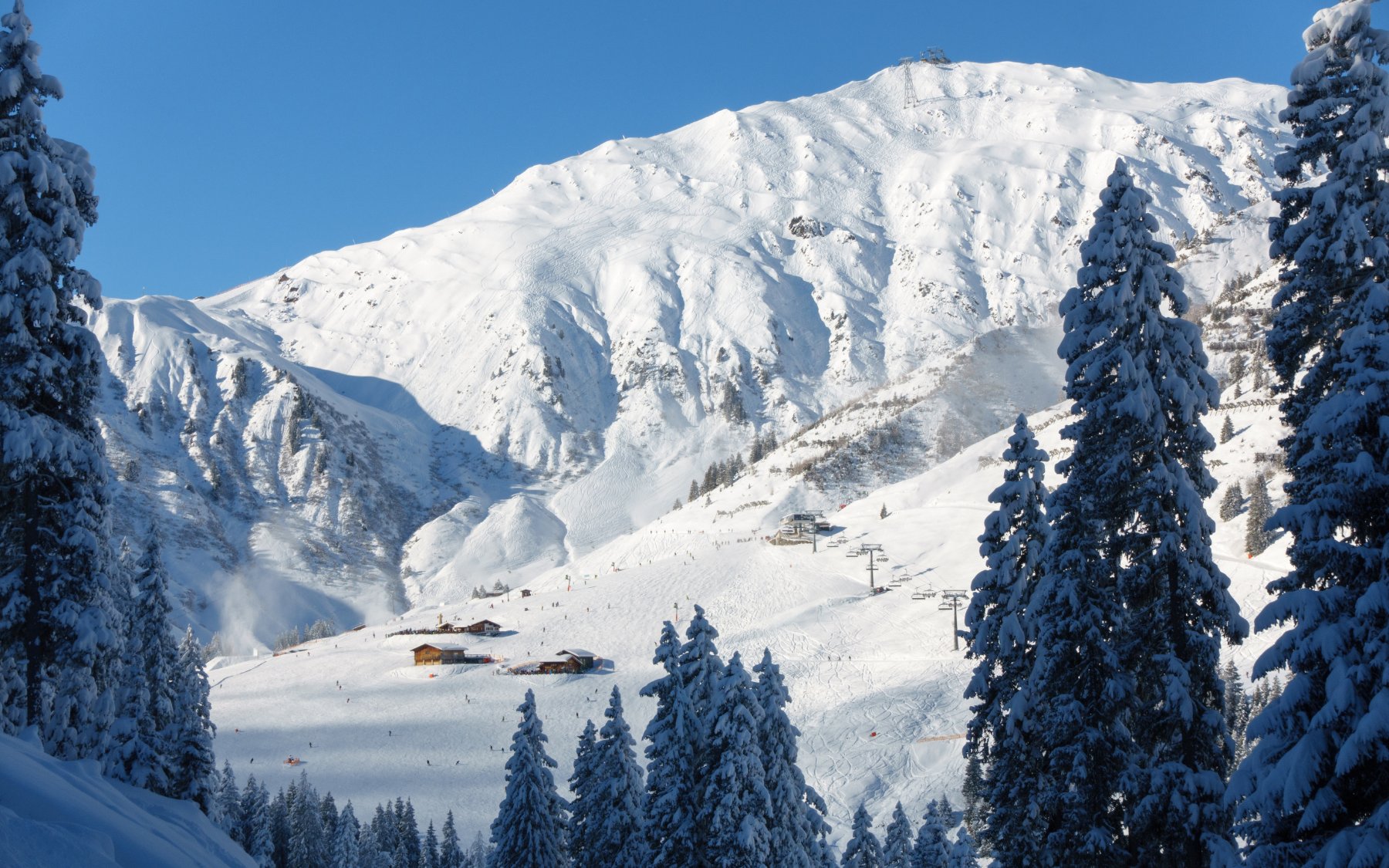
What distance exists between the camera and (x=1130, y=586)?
16.8 m

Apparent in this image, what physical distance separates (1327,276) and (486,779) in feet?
220

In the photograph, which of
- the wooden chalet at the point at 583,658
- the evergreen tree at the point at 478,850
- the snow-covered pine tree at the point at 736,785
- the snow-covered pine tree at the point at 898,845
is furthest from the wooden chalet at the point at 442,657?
the snow-covered pine tree at the point at 736,785

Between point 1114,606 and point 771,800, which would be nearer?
point 1114,606

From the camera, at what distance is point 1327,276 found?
46.4ft

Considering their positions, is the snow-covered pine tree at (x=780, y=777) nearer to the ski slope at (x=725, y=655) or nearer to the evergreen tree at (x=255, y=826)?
the evergreen tree at (x=255, y=826)

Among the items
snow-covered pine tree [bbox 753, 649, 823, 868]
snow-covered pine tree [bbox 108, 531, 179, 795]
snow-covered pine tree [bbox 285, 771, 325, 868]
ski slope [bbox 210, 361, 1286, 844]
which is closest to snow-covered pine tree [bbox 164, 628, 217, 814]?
snow-covered pine tree [bbox 108, 531, 179, 795]

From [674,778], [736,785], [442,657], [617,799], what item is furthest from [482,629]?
[736,785]

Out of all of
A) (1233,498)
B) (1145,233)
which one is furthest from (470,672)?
(1145,233)

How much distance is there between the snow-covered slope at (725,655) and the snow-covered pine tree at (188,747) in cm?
3674

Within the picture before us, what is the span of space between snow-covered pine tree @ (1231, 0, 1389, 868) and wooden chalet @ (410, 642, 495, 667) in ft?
293

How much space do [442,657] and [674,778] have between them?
75.0 m

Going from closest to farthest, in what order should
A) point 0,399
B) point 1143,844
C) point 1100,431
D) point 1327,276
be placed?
point 1327,276 < point 1143,844 < point 1100,431 < point 0,399

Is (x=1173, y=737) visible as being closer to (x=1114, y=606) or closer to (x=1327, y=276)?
(x=1114, y=606)

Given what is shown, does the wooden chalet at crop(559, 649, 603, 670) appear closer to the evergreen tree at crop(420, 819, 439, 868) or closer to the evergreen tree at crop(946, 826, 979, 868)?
the evergreen tree at crop(420, 819, 439, 868)
